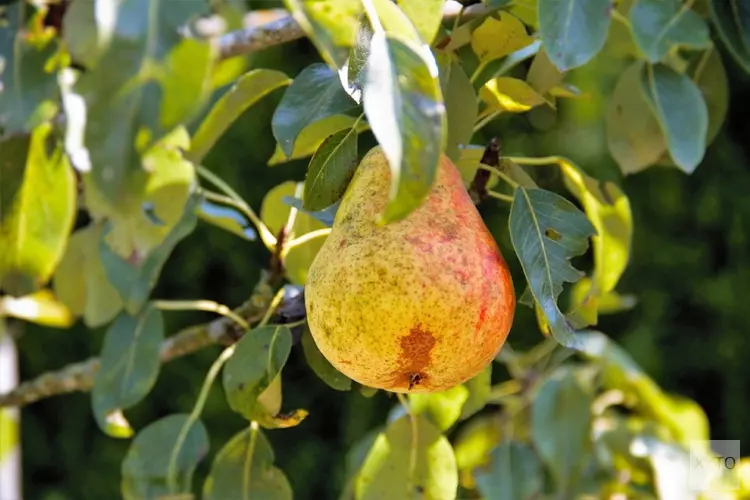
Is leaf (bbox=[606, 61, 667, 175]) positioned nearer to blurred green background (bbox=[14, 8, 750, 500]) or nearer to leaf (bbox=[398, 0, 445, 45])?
leaf (bbox=[398, 0, 445, 45])

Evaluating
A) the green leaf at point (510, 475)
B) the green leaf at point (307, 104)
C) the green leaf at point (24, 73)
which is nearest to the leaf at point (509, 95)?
the green leaf at point (307, 104)

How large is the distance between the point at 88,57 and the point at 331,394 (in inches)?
69.0

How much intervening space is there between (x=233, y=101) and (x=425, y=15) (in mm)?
332

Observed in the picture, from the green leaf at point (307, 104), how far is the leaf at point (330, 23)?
0.16 m

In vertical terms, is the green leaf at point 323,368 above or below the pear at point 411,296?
below

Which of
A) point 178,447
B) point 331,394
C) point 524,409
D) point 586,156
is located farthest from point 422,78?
point 331,394

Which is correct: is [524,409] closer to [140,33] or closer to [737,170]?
[737,170]

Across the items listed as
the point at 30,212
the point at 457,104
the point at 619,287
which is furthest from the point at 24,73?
the point at 619,287

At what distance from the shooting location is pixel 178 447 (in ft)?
2.81

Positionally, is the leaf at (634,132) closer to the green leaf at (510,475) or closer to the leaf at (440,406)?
the leaf at (440,406)

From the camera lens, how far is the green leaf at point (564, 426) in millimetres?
1132

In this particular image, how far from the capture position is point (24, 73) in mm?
728

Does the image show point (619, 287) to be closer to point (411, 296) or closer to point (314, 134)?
point (314, 134)

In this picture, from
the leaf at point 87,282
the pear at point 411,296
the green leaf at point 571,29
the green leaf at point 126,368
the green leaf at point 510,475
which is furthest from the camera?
the green leaf at point 510,475
